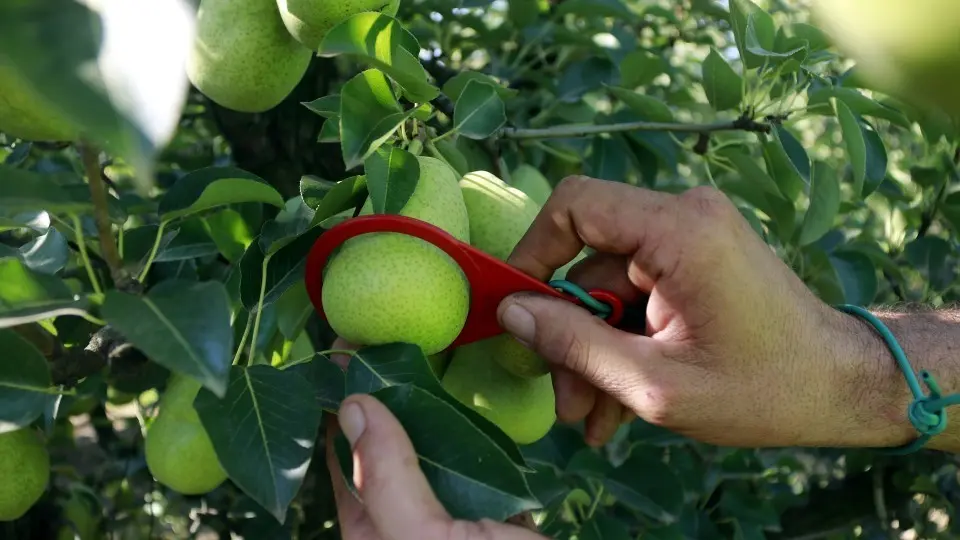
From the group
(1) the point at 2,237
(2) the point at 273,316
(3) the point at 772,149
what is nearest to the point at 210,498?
(1) the point at 2,237

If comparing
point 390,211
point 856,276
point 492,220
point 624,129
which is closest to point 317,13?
point 390,211

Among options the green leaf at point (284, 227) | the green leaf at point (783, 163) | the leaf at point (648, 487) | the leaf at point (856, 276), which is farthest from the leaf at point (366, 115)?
the leaf at point (856, 276)

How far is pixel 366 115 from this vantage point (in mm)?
810

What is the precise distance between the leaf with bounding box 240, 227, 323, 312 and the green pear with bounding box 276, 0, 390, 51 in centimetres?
20

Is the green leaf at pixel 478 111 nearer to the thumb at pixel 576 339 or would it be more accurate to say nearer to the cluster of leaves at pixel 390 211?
the cluster of leaves at pixel 390 211

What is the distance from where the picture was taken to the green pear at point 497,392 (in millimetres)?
1012

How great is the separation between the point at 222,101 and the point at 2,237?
68cm

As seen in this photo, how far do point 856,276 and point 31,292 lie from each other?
51.4 inches

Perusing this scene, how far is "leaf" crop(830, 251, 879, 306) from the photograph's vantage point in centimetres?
147

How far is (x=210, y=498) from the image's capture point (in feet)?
5.64

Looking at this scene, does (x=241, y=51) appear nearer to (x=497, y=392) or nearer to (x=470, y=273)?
(x=470, y=273)

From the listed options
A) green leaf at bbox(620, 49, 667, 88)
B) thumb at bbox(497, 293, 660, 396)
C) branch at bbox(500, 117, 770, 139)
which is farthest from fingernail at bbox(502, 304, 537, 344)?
green leaf at bbox(620, 49, 667, 88)

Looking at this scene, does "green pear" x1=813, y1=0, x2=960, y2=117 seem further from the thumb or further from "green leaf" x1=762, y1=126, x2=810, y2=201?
"green leaf" x1=762, y1=126, x2=810, y2=201

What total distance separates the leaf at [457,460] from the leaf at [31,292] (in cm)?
26
